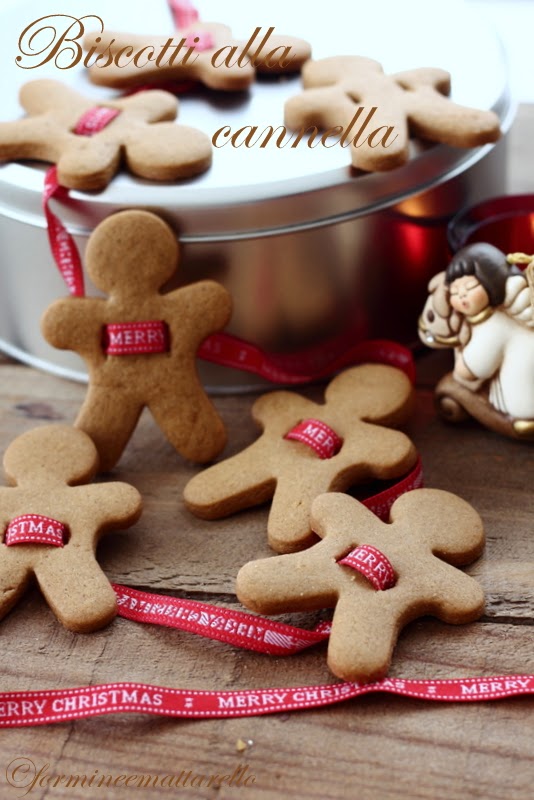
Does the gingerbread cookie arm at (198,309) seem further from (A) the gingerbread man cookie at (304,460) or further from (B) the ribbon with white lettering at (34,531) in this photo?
(B) the ribbon with white lettering at (34,531)

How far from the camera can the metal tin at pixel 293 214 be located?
101 cm

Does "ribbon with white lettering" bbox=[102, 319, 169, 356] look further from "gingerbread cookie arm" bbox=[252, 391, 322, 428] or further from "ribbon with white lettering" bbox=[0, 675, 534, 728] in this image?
"ribbon with white lettering" bbox=[0, 675, 534, 728]

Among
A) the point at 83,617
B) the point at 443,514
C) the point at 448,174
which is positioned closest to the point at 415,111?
the point at 448,174

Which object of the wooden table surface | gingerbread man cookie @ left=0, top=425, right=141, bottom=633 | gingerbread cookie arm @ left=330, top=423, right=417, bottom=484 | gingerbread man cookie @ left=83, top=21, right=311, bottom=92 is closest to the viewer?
the wooden table surface

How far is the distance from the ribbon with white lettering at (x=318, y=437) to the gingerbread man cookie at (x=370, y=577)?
7 centimetres

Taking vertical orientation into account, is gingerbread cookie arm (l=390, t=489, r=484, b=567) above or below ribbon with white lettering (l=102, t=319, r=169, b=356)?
below

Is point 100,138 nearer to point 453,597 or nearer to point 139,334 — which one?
point 139,334

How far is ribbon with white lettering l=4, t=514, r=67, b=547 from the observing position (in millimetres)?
882

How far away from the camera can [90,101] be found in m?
1.10

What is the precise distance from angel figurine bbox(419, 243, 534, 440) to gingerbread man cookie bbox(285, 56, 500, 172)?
128 millimetres

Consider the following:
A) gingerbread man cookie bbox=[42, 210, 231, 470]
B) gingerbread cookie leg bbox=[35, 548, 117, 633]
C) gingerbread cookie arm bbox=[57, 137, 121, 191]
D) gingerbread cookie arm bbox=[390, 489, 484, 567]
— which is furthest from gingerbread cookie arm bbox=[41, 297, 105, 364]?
gingerbread cookie arm bbox=[390, 489, 484, 567]

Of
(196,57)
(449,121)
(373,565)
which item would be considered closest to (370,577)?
(373,565)

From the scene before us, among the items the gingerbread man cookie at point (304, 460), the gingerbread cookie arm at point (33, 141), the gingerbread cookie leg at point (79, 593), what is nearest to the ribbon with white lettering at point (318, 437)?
the gingerbread man cookie at point (304, 460)

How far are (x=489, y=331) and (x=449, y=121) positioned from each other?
0.22m
